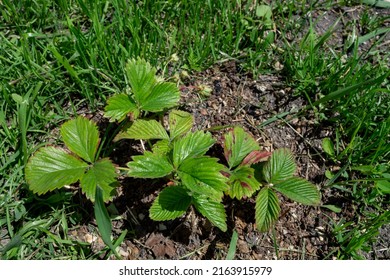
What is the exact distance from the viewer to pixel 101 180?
1768 mm

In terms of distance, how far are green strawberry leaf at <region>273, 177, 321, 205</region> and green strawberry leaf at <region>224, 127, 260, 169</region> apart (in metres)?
0.18

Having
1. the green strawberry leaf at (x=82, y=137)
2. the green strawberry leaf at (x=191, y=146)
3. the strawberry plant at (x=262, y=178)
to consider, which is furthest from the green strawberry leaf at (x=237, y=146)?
the green strawberry leaf at (x=82, y=137)

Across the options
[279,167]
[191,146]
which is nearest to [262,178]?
[279,167]

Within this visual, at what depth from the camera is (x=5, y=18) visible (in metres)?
2.31

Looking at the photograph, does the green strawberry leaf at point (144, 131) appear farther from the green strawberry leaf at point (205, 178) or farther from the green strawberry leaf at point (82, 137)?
the green strawberry leaf at point (205, 178)

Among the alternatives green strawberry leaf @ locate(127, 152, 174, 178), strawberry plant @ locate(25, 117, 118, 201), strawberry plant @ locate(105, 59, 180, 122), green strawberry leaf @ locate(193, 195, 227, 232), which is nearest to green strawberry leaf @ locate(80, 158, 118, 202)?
strawberry plant @ locate(25, 117, 118, 201)

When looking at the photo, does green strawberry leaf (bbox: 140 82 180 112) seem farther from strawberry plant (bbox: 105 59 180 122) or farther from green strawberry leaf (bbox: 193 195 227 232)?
green strawberry leaf (bbox: 193 195 227 232)

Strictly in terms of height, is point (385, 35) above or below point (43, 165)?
above

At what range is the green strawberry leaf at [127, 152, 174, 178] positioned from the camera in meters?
1.69

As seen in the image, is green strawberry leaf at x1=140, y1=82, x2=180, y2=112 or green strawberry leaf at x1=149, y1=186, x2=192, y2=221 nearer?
green strawberry leaf at x1=149, y1=186, x2=192, y2=221

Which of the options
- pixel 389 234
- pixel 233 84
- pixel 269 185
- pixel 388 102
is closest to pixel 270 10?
pixel 233 84

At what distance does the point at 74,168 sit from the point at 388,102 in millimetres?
1393

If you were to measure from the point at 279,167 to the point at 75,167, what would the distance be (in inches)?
30.5

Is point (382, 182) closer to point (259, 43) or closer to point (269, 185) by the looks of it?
point (269, 185)
